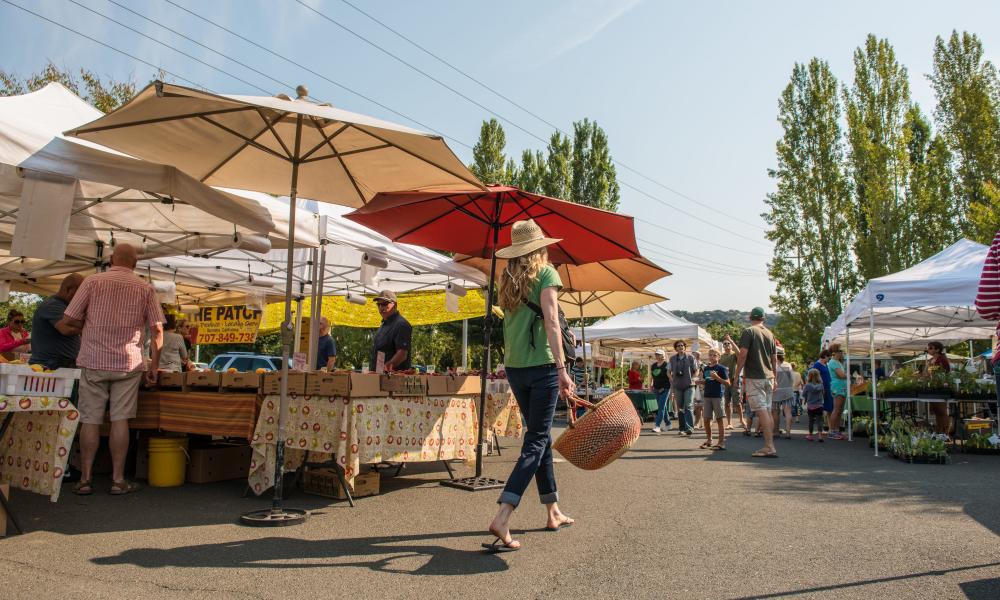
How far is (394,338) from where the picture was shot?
715cm

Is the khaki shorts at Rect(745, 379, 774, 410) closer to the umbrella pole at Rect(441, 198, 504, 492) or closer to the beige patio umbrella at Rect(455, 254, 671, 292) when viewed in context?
the beige patio umbrella at Rect(455, 254, 671, 292)

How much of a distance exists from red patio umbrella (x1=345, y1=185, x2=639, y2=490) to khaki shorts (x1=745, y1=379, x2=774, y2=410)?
344 centimetres

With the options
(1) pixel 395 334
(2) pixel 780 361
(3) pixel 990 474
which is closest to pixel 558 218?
(1) pixel 395 334

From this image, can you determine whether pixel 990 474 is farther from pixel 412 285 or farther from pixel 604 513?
pixel 412 285

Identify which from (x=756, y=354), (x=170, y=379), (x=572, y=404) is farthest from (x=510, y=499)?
(x=756, y=354)

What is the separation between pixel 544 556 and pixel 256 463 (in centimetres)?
287

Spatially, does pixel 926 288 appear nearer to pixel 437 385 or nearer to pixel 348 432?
pixel 437 385

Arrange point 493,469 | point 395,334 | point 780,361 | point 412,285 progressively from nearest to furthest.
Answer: point 395,334, point 493,469, point 412,285, point 780,361

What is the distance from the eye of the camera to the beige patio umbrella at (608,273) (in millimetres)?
10250

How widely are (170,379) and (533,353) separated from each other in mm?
3964

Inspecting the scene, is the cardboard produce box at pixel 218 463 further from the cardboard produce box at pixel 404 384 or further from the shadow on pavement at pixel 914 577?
the shadow on pavement at pixel 914 577

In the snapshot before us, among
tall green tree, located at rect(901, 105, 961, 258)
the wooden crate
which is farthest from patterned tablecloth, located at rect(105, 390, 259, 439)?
tall green tree, located at rect(901, 105, 961, 258)

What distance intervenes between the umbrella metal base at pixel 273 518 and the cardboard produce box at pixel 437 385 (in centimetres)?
176

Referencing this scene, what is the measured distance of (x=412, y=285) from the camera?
1278 cm
